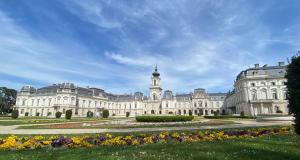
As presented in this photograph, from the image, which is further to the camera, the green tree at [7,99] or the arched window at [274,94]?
the green tree at [7,99]

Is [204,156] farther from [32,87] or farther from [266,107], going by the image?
[32,87]

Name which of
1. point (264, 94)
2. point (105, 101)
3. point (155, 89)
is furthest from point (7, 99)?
point (264, 94)

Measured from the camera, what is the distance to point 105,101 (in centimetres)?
10894

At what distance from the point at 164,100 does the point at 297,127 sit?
93.5 meters

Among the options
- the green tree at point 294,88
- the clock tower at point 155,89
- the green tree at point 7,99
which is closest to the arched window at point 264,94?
the clock tower at point 155,89

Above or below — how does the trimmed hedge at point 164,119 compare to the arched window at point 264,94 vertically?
below

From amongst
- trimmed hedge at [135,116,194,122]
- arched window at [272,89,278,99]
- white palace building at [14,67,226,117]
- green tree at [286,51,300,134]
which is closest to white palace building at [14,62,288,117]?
white palace building at [14,67,226,117]

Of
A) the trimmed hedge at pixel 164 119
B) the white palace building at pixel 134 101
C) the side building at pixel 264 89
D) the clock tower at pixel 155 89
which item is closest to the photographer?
the trimmed hedge at pixel 164 119

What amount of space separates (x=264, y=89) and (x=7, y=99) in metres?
104

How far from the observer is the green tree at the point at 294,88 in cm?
974

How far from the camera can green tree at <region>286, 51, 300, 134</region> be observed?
9742 millimetres

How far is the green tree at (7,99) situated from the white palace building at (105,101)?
A: 3.39 meters

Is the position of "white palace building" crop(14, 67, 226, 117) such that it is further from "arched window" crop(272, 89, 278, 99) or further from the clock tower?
"arched window" crop(272, 89, 278, 99)

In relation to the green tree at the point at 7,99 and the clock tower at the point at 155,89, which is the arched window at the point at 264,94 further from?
the green tree at the point at 7,99
